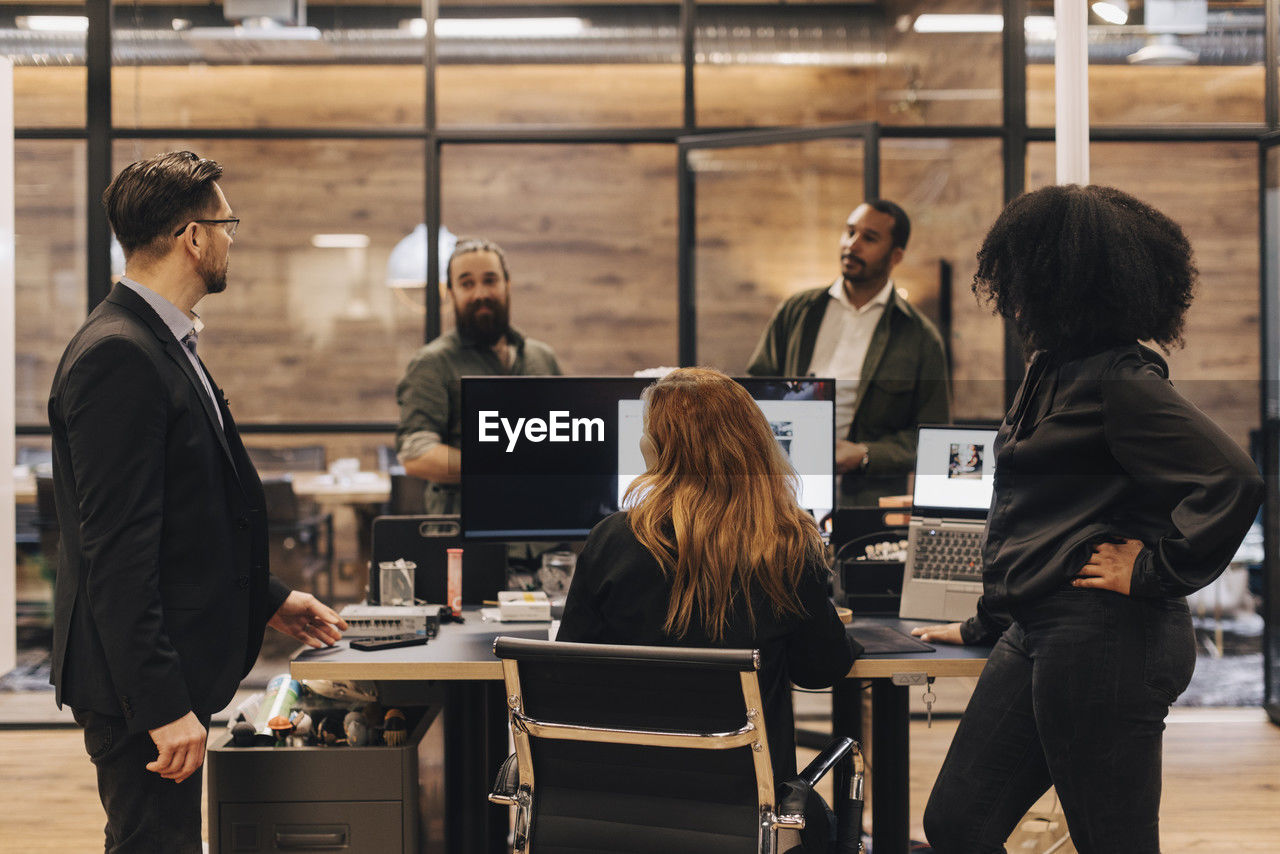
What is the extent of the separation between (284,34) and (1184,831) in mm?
4631

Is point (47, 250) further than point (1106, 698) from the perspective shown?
Yes

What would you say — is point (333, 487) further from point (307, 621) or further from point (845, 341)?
point (307, 621)

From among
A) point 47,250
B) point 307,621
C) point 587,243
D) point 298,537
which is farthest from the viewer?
point 587,243

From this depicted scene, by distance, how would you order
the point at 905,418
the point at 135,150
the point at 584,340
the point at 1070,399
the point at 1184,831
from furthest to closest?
the point at 584,340 → the point at 135,150 → the point at 905,418 → the point at 1184,831 → the point at 1070,399

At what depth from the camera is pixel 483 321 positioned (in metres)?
3.86

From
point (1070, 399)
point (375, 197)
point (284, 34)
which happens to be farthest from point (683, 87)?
point (1070, 399)

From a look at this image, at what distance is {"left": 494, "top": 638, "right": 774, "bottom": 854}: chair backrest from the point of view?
1677 millimetres

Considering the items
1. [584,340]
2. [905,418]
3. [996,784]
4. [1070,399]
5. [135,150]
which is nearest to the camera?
[1070,399]

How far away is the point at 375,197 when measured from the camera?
480 cm

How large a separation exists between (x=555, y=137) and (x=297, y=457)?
1791mm

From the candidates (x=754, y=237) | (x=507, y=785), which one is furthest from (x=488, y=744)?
(x=754, y=237)

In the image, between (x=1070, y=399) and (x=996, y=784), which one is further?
(x=996, y=784)

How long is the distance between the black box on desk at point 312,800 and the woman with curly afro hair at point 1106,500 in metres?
1.32

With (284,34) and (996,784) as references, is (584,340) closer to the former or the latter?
(284,34)
